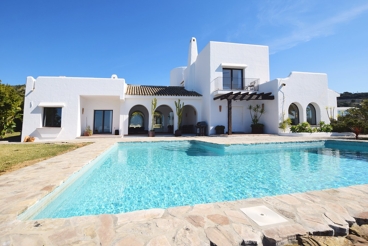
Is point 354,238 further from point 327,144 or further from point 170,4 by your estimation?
point 170,4

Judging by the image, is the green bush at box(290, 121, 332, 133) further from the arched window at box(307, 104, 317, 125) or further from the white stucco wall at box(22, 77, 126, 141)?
the white stucco wall at box(22, 77, 126, 141)

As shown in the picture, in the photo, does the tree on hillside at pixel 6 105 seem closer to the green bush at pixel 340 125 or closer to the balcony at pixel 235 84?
the balcony at pixel 235 84

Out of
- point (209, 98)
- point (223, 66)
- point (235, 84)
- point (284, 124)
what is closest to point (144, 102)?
point (209, 98)

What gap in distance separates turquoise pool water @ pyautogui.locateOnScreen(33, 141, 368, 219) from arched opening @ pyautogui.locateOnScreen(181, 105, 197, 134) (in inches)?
442

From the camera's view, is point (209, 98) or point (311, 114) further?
point (311, 114)

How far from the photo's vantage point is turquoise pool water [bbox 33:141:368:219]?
376cm

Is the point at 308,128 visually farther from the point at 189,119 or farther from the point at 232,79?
the point at 189,119

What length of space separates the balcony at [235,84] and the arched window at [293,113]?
156 inches

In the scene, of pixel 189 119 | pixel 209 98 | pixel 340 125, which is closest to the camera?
pixel 340 125

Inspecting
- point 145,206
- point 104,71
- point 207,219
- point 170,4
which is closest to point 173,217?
point 207,219

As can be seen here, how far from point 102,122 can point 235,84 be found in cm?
1408

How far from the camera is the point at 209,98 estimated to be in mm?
16969

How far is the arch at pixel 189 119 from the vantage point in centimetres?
1933

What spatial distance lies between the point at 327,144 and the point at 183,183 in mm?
11960
